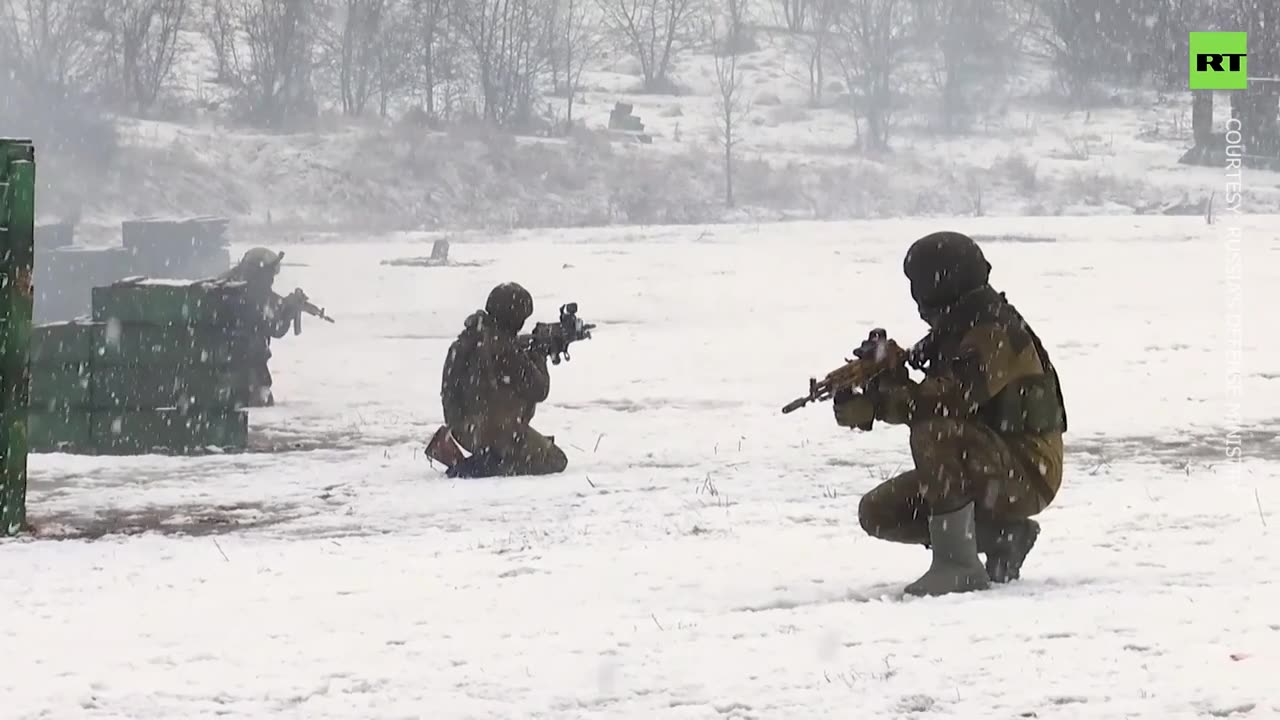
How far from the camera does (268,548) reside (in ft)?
24.5

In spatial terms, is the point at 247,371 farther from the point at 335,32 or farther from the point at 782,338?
the point at 335,32

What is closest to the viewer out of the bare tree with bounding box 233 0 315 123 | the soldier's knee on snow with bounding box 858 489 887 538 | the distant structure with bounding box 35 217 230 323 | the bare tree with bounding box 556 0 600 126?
the soldier's knee on snow with bounding box 858 489 887 538

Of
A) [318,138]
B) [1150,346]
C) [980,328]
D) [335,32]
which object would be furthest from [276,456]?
[335,32]

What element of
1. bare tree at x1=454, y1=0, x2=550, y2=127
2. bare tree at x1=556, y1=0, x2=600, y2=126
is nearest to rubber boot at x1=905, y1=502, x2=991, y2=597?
bare tree at x1=454, y1=0, x2=550, y2=127

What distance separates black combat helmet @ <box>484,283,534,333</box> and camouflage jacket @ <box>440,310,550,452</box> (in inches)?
3.3

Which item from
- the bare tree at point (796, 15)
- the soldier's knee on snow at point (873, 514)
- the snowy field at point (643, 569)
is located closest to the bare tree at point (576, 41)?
the bare tree at point (796, 15)

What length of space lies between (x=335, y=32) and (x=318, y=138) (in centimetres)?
1183

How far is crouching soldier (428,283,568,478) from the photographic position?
9.88 meters

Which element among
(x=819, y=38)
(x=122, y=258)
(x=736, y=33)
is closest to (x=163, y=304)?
(x=122, y=258)

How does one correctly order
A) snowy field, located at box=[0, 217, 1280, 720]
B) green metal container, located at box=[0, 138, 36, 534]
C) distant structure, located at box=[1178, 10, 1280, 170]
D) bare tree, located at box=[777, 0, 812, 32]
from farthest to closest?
bare tree, located at box=[777, 0, 812, 32] < distant structure, located at box=[1178, 10, 1280, 170] < green metal container, located at box=[0, 138, 36, 534] < snowy field, located at box=[0, 217, 1280, 720]

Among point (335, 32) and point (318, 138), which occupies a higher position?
point (335, 32)

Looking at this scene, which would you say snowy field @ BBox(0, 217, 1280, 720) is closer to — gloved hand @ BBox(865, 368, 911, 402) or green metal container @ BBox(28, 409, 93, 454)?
green metal container @ BBox(28, 409, 93, 454)

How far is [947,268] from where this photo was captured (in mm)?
5391

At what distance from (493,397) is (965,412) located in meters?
4.91
